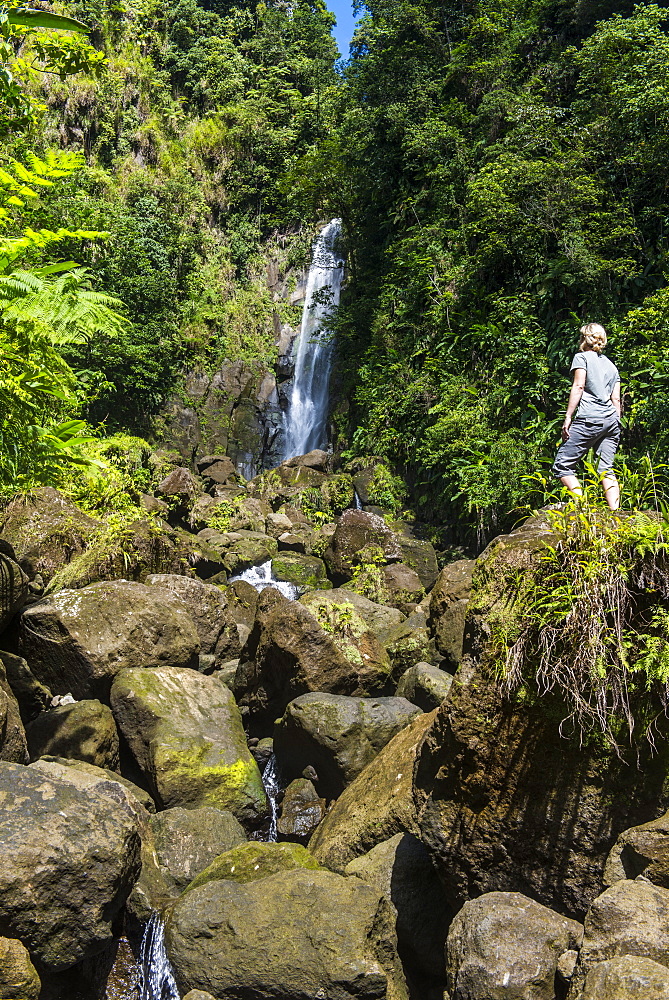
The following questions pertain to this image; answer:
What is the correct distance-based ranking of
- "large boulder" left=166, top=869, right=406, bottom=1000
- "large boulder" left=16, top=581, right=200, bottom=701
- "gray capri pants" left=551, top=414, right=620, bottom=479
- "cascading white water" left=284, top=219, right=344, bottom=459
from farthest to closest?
"cascading white water" left=284, top=219, right=344, bottom=459 → "large boulder" left=16, top=581, right=200, bottom=701 → "gray capri pants" left=551, top=414, right=620, bottom=479 → "large boulder" left=166, top=869, right=406, bottom=1000

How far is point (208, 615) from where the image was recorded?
10.4 metres

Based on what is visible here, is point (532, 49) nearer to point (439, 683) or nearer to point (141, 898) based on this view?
point (439, 683)

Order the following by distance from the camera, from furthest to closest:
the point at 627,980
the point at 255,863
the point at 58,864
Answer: the point at 255,863
the point at 58,864
the point at 627,980

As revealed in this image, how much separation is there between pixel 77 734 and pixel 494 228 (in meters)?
12.1

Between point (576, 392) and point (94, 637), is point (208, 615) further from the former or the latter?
point (576, 392)

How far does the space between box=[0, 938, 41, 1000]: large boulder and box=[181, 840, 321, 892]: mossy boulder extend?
140cm

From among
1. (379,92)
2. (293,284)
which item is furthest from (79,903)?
(293,284)

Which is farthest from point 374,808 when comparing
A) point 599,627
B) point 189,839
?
point 599,627

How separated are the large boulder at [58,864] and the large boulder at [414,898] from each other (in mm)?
1842

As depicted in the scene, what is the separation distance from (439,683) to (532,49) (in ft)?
54.5

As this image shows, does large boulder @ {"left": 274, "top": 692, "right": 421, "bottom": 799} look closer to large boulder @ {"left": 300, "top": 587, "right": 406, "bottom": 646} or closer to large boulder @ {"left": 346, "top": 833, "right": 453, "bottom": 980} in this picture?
large boulder @ {"left": 346, "top": 833, "right": 453, "bottom": 980}

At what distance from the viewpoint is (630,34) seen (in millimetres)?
12461

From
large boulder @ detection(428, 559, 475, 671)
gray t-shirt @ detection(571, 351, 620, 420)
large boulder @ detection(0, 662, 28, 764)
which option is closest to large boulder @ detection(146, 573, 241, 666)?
large boulder @ detection(428, 559, 475, 671)

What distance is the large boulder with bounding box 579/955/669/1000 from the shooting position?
3094mm
